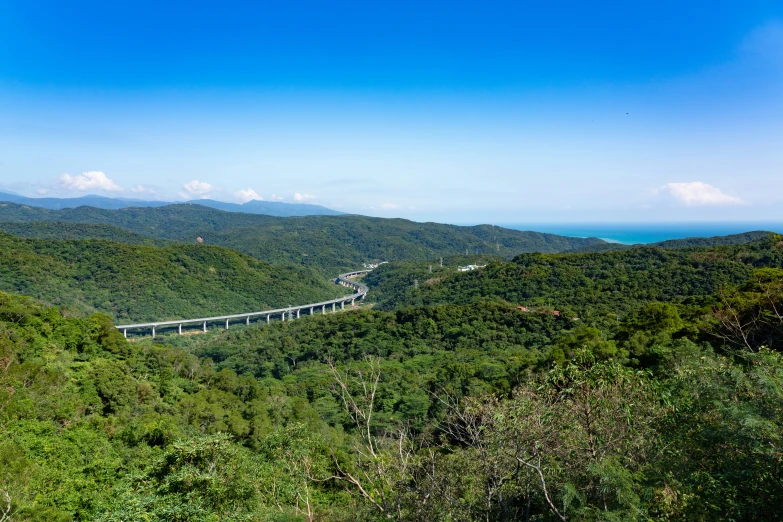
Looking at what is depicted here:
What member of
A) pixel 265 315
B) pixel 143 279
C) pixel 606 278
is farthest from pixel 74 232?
pixel 606 278

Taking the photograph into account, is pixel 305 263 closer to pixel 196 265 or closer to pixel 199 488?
pixel 196 265

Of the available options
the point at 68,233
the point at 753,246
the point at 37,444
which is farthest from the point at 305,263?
the point at 37,444

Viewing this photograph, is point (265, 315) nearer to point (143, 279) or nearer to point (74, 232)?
point (143, 279)

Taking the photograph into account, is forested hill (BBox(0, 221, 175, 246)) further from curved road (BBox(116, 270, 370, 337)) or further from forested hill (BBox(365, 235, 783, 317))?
forested hill (BBox(365, 235, 783, 317))

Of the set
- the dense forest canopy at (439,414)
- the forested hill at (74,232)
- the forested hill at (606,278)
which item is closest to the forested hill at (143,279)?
the dense forest canopy at (439,414)

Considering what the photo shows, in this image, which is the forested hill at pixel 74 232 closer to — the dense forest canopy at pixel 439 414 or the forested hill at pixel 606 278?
the dense forest canopy at pixel 439 414
